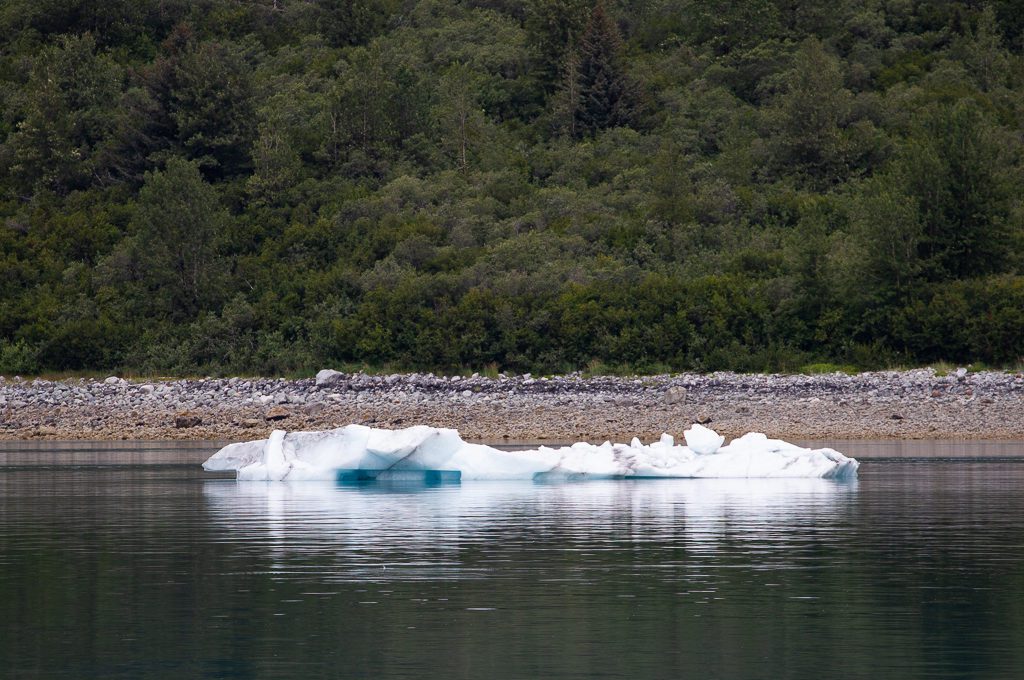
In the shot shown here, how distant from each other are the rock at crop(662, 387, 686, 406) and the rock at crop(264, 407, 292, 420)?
36.7 feet

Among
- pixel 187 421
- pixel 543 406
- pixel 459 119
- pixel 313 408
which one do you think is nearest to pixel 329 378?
pixel 313 408

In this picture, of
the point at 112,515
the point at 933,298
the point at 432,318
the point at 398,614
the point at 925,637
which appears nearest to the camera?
the point at 925,637

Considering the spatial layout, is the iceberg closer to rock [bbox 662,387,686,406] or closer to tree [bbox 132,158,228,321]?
rock [bbox 662,387,686,406]

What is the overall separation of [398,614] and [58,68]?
7215 centimetres

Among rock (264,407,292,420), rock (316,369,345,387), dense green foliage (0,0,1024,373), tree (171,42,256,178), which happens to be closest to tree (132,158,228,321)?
dense green foliage (0,0,1024,373)

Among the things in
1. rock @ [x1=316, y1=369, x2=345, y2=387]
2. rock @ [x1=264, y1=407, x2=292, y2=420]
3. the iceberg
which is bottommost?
the iceberg

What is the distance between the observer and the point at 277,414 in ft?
138

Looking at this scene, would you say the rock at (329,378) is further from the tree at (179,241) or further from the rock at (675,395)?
the tree at (179,241)

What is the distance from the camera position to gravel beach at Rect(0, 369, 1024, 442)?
38.0 metres

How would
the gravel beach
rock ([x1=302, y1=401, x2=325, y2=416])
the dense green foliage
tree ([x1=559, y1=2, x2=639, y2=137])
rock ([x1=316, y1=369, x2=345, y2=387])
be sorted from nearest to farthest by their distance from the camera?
the gravel beach < rock ([x1=302, y1=401, x2=325, y2=416]) < rock ([x1=316, y1=369, x2=345, y2=387]) < the dense green foliage < tree ([x1=559, y1=2, x2=639, y2=137])

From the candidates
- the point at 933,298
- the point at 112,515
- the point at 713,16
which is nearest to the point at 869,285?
the point at 933,298

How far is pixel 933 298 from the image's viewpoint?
5050 cm

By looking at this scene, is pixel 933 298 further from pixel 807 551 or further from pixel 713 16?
pixel 713 16

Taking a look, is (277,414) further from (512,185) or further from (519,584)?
(512,185)
